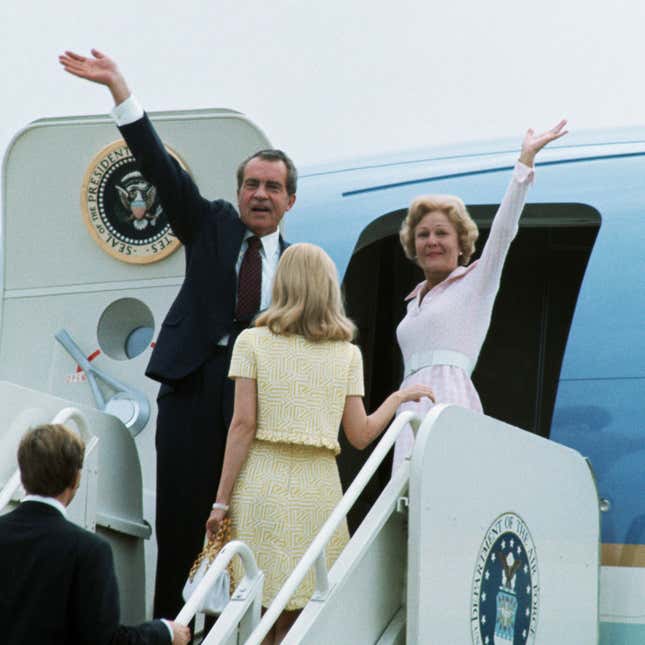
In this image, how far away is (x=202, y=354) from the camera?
5672 mm

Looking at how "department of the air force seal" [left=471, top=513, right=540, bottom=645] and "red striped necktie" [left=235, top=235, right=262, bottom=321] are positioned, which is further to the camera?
"red striped necktie" [left=235, top=235, right=262, bottom=321]

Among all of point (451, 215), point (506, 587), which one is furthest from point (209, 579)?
point (451, 215)

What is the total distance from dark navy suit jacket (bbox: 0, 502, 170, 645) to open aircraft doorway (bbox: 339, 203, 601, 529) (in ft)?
11.8

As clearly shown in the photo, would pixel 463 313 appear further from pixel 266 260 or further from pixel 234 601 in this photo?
pixel 234 601

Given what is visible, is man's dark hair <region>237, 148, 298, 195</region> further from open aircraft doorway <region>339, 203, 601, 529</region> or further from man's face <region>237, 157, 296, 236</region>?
open aircraft doorway <region>339, 203, 601, 529</region>

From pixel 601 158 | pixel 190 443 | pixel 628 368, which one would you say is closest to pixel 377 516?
pixel 190 443

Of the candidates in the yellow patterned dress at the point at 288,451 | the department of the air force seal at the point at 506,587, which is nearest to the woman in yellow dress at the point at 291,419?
the yellow patterned dress at the point at 288,451

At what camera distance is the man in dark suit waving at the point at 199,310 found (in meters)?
5.67

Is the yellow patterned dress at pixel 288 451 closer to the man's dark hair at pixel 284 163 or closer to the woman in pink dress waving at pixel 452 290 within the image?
the woman in pink dress waving at pixel 452 290

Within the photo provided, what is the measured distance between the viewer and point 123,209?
7020 millimetres

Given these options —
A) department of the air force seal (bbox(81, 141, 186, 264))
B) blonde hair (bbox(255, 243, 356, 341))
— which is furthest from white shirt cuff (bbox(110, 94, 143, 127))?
department of the air force seal (bbox(81, 141, 186, 264))

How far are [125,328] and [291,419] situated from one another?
2371 mm

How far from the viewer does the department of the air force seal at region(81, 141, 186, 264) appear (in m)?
6.95

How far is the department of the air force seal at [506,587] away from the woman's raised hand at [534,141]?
4.42 feet
